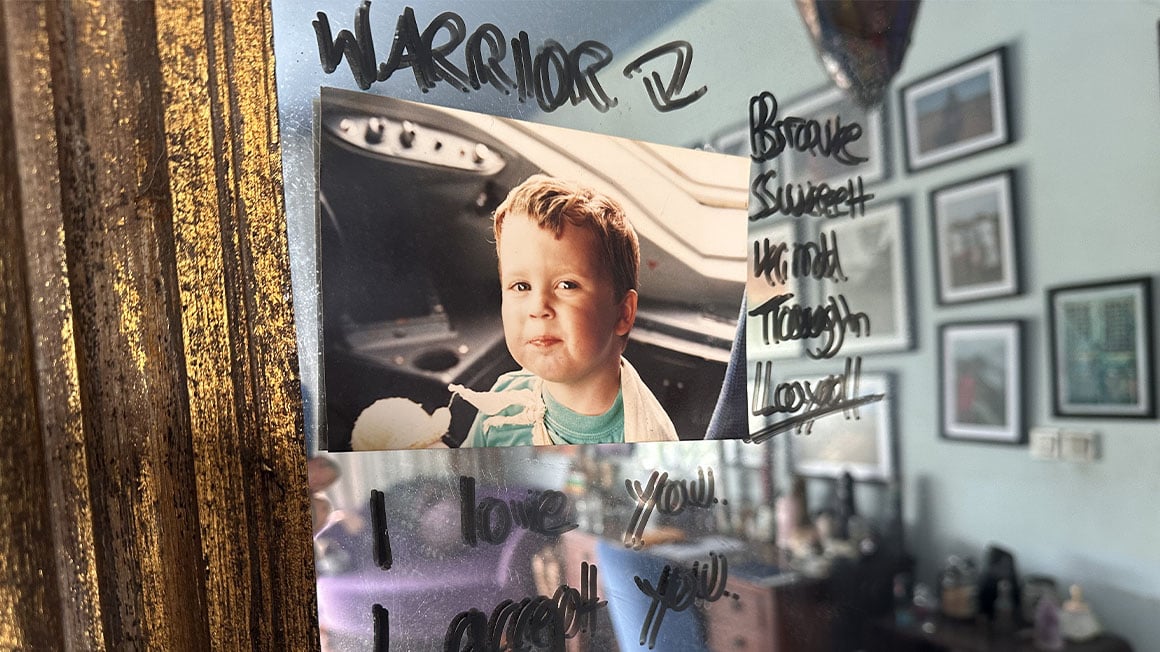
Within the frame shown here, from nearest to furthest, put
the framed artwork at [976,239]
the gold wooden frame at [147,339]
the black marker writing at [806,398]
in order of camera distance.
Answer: the gold wooden frame at [147,339] → the black marker writing at [806,398] → the framed artwork at [976,239]

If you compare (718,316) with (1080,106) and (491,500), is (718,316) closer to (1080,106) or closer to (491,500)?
(491,500)

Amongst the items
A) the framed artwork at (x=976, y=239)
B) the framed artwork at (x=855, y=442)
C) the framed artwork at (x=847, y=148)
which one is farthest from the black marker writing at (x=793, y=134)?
the framed artwork at (x=855, y=442)

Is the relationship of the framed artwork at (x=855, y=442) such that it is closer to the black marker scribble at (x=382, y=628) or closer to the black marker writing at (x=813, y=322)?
the black marker writing at (x=813, y=322)

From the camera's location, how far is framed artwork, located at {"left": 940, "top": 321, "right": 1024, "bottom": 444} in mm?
818

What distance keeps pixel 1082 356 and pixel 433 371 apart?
733 millimetres

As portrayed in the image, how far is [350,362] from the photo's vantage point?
58 cm

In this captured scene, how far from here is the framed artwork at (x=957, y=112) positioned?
0.82 meters

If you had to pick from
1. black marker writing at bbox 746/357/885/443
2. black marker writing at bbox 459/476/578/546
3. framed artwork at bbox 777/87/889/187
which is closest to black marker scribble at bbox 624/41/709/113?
framed artwork at bbox 777/87/889/187

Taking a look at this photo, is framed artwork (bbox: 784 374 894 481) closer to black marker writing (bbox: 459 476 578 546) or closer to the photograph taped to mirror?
the photograph taped to mirror

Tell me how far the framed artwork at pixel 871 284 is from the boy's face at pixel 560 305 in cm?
21

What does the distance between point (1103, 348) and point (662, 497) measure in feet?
1.88

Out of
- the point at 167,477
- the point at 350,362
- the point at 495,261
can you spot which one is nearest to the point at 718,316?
the point at 495,261

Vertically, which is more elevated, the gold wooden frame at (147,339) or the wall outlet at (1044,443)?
the gold wooden frame at (147,339)

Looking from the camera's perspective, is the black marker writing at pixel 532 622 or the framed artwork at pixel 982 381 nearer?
the black marker writing at pixel 532 622
